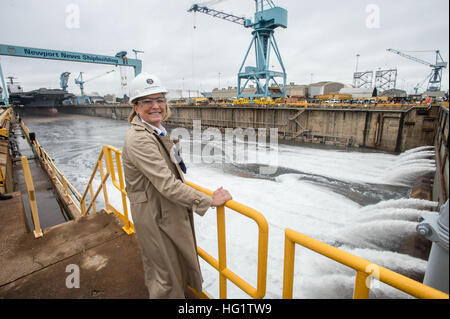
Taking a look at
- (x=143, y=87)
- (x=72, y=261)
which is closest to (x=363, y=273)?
(x=143, y=87)

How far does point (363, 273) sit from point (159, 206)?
1.39 meters

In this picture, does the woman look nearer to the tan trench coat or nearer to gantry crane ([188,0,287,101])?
the tan trench coat

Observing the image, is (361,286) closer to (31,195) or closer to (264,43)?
(31,195)

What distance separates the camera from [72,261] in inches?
115

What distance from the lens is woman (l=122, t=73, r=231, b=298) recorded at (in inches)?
62.2

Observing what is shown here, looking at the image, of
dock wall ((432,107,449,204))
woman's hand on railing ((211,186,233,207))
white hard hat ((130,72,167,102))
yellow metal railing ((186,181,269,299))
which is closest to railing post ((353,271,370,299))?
yellow metal railing ((186,181,269,299))

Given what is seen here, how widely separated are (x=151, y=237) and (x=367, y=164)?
1523cm

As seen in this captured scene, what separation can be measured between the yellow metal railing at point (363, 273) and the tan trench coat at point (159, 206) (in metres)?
0.67

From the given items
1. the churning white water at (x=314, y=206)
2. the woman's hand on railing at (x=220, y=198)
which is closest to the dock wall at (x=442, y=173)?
the churning white water at (x=314, y=206)

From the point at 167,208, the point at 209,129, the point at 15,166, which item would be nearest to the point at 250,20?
the point at 209,129
